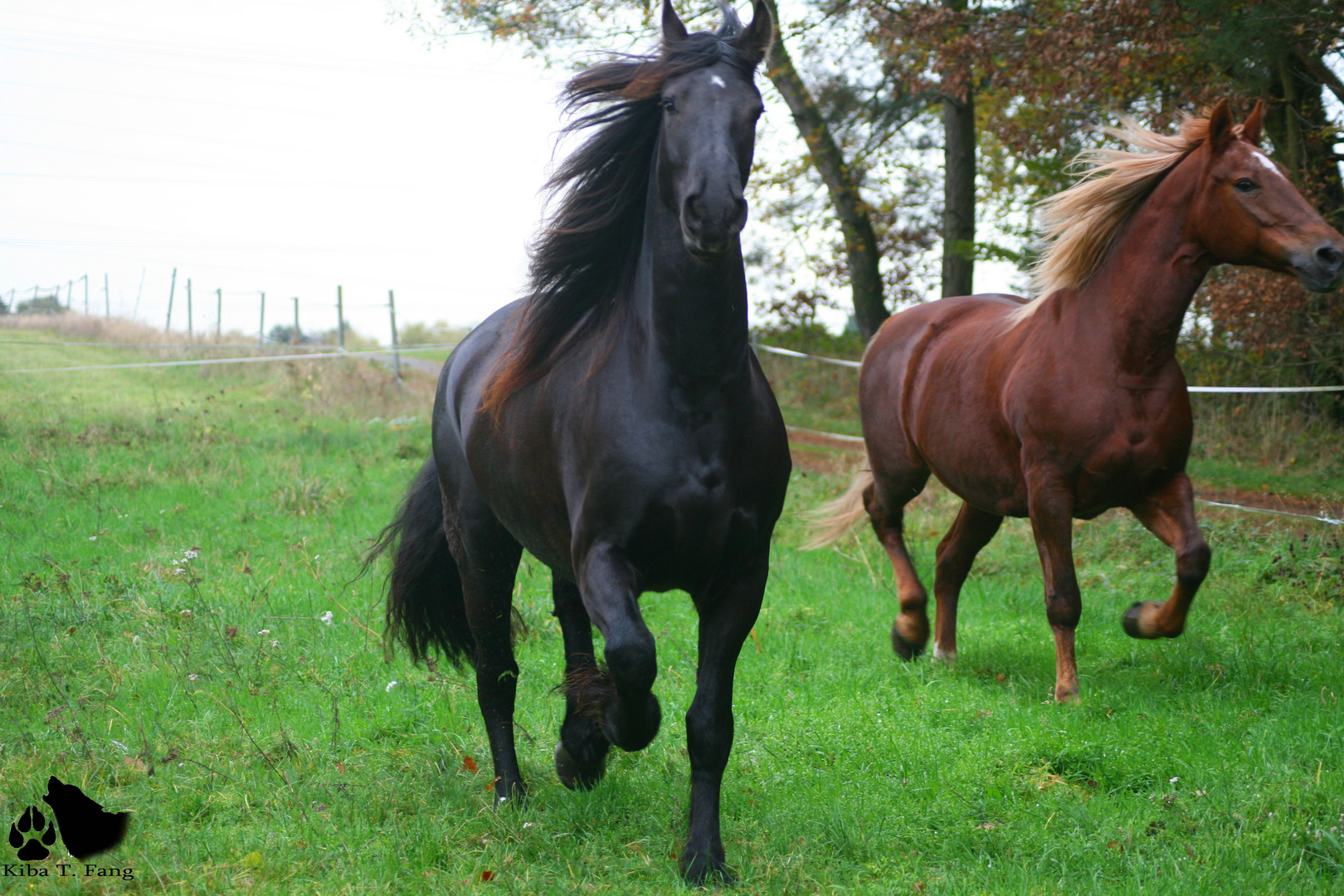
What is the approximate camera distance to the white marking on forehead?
166 inches

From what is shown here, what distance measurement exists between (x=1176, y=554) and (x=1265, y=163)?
1.70 metres

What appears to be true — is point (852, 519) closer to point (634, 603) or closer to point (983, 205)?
point (634, 603)

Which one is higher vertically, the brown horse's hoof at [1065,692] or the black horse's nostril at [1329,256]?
the black horse's nostril at [1329,256]

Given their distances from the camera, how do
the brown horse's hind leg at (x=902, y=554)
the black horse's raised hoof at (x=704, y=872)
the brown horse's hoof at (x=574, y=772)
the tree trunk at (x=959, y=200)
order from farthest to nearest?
1. the tree trunk at (x=959, y=200)
2. the brown horse's hind leg at (x=902, y=554)
3. the brown horse's hoof at (x=574, y=772)
4. the black horse's raised hoof at (x=704, y=872)

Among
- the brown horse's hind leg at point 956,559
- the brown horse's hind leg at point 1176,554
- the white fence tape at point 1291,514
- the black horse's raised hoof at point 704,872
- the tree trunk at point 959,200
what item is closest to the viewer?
the black horse's raised hoof at point 704,872

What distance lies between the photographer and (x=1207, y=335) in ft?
34.2

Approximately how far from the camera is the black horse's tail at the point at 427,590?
4.27 metres

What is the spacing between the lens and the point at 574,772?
11.3ft

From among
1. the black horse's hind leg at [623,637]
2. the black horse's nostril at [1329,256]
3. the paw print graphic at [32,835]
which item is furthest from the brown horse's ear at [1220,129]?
the paw print graphic at [32,835]

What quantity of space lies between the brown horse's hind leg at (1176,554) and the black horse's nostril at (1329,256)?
1025 mm

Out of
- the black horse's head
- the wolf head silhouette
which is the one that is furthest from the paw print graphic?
the black horse's head

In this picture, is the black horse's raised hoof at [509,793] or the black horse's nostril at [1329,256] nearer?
the black horse's raised hoof at [509,793]

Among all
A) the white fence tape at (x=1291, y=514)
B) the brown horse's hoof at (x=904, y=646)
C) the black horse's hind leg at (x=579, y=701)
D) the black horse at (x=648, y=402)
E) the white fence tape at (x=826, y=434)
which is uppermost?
the black horse at (x=648, y=402)

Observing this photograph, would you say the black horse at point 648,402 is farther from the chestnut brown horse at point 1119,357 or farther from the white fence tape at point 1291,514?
the white fence tape at point 1291,514
